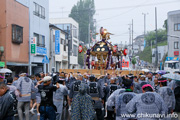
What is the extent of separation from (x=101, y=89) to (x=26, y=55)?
16.3 metres

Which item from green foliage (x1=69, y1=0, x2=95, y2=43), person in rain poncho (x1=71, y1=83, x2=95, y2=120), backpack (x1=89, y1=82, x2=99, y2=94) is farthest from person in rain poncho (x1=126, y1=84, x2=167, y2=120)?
green foliage (x1=69, y1=0, x2=95, y2=43)

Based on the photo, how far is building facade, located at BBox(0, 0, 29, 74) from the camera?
790 inches

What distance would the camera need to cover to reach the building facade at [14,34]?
20062 millimetres

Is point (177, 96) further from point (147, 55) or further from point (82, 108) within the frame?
point (147, 55)

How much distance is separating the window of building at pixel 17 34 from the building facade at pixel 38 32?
219 cm

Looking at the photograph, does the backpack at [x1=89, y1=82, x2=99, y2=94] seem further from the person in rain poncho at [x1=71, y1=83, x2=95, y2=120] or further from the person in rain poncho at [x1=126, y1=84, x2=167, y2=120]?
the person in rain poncho at [x1=126, y1=84, x2=167, y2=120]

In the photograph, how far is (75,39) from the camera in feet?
158

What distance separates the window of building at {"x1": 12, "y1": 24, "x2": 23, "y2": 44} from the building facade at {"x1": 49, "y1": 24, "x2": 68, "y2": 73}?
22.3 feet

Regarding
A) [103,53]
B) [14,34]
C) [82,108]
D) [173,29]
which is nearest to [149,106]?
[82,108]

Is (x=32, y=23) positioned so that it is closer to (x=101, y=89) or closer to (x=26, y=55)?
(x=26, y=55)

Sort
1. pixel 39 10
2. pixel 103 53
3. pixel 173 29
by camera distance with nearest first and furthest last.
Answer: pixel 103 53, pixel 39 10, pixel 173 29

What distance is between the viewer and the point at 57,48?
30.8 metres

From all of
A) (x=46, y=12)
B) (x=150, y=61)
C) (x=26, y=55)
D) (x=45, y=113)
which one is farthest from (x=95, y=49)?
(x=150, y=61)

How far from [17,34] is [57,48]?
31.2 feet
